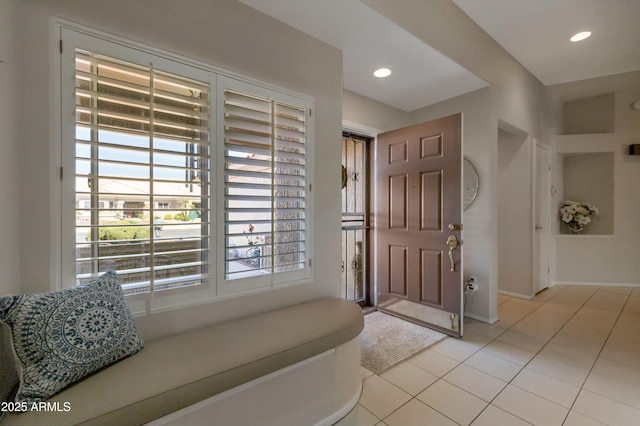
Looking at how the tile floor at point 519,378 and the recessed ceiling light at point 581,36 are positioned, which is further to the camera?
the recessed ceiling light at point 581,36

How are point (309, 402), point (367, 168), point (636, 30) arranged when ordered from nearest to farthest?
point (309, 402) < point (636, 30) < point (367, 168)

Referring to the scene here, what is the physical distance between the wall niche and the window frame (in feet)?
16.9

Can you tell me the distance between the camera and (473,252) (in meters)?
2.90

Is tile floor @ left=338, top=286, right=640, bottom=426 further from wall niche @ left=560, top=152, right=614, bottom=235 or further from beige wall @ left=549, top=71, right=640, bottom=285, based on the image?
wall niche @ left=560, top=152, right=614, bottom=235

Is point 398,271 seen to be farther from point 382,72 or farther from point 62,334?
point 62,334

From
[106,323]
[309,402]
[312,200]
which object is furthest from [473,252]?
[106,323]

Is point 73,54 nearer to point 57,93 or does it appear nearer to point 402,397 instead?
point 57,93

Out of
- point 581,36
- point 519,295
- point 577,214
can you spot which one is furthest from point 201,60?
point 577,214

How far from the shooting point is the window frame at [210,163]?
1106mm

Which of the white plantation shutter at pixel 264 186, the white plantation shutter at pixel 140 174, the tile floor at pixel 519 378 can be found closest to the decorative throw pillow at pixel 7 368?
the white plantation shutter at pixel 140 174

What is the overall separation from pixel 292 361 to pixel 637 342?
3.29 metres

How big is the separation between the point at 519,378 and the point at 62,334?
270cm

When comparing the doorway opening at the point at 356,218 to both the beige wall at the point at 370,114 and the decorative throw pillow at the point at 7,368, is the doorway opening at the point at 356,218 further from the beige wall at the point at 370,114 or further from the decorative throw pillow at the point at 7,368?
the decorative throw pillow at the point at 7,368

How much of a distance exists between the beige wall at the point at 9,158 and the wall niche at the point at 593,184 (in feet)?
20.8
